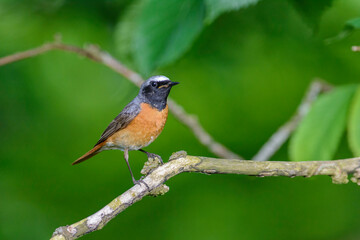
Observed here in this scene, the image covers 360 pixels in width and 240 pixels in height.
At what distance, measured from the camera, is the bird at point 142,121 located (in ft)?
10.1

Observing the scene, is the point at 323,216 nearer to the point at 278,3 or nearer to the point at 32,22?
the point at 278,3

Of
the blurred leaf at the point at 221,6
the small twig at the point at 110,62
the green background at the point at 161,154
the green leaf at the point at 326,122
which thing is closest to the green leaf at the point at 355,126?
the green leaf at the point at 326,122

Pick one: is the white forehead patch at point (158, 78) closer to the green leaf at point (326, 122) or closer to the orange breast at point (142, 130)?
the orange breast at point (142, 130)

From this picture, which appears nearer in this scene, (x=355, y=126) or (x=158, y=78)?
(x=355, y=126)

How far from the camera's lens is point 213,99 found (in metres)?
5.04

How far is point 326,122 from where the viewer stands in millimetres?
2494

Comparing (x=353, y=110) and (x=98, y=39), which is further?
(x=98, y=39)

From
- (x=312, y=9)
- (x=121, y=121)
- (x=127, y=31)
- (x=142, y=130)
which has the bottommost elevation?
(x=312, y=9)

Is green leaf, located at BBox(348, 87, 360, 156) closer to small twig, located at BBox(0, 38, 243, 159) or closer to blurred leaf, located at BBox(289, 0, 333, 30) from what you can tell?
blurred leaf, located at BBox(289, 0, 333, 30)

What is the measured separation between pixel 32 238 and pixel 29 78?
1.84m

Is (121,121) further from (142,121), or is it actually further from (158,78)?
(158,78)

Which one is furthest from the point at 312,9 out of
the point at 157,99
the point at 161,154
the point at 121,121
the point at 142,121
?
the point at 161,154

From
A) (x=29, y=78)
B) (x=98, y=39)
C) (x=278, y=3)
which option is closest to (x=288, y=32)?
(x=278, y=3)

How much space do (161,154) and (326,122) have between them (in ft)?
8.35
